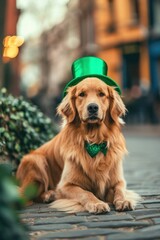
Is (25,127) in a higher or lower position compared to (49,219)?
higher

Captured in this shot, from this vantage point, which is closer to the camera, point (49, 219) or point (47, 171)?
point (49, 219)

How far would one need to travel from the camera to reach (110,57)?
2931cm

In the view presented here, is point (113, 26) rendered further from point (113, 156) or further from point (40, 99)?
point (113, 156)

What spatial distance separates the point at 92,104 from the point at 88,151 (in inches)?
19.8

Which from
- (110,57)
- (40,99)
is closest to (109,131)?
(110,57)

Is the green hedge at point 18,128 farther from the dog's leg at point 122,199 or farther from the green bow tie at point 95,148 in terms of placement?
the dog's leg at point 122,199

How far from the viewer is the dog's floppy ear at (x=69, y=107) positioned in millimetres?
4668

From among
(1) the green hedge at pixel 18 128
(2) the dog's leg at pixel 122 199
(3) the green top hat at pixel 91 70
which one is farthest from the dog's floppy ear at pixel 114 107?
(1) the green hedge at pixel 18 128

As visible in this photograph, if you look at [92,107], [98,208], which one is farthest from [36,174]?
[98,208]

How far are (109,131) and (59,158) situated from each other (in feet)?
2.20

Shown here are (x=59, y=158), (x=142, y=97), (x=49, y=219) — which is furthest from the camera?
(x=142, y=97)

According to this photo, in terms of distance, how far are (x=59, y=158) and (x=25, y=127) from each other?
2.75 feet

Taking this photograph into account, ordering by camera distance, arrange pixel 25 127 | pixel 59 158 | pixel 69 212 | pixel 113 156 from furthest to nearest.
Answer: pixel 25 127 < pixel 59 158 < pixel 113 156 < pixel 69 212

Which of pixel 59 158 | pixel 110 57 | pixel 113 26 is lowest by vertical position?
pixel 59 158
